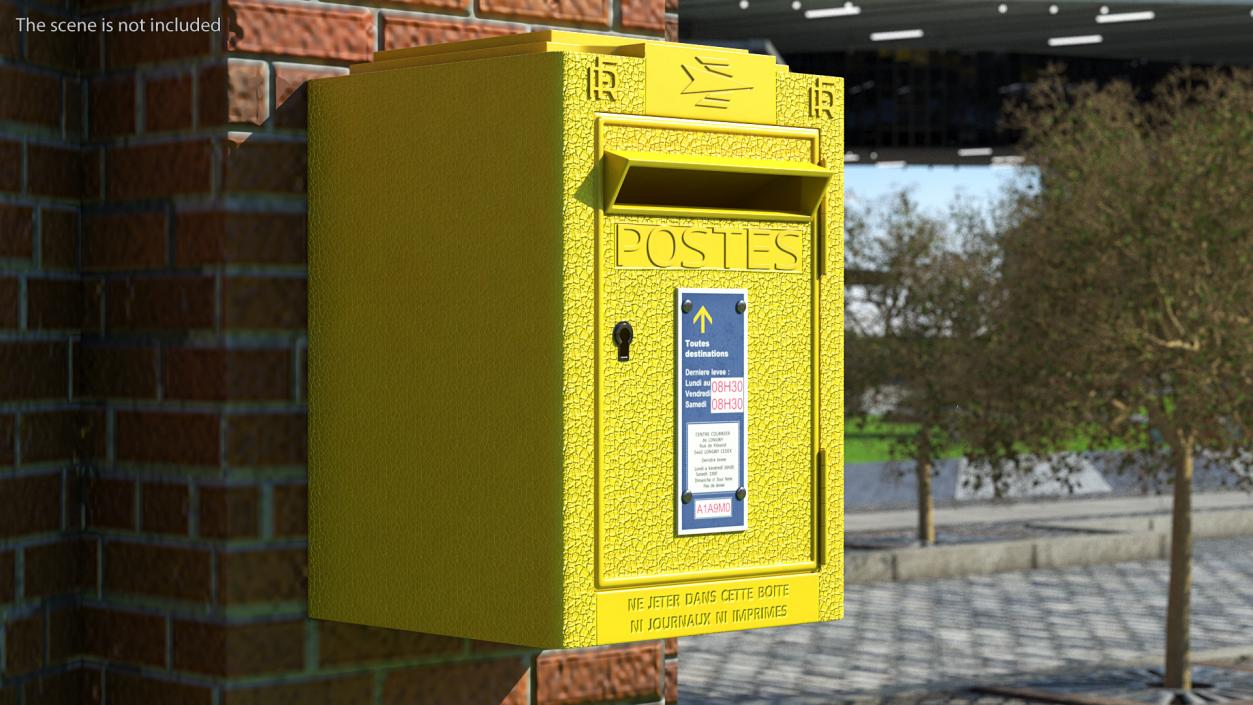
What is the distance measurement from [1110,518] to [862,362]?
17.4ft

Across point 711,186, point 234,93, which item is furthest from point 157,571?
point 711,186

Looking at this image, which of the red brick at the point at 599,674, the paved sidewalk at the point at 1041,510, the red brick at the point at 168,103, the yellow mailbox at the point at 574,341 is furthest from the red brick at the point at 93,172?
the paved sidewalk at the point at 1041,510

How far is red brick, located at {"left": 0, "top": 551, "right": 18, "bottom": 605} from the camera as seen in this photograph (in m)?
2.70

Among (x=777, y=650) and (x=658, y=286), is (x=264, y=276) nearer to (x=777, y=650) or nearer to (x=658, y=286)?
(x=658, y=286)

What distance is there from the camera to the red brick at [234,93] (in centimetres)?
268

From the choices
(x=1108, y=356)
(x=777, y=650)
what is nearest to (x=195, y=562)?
(x=1108, y=356)

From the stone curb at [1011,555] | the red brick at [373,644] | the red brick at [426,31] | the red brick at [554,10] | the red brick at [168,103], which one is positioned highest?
the red brick at [554,10]

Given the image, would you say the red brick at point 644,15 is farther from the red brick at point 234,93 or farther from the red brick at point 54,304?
the red brick at point 54,304

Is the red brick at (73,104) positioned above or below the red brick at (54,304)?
above

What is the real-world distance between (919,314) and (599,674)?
17540 millimetres

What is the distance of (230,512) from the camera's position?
106 inches

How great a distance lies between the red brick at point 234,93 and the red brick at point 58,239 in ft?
0.83

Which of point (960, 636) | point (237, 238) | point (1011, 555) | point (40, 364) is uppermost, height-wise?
point (237, 238)

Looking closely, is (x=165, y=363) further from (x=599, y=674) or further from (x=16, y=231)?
(x=599, y=674)
